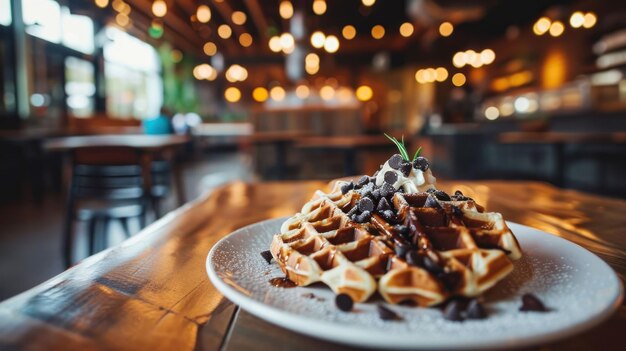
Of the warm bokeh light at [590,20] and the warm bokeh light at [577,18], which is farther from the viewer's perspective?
the warm bokeh light at [590,20]

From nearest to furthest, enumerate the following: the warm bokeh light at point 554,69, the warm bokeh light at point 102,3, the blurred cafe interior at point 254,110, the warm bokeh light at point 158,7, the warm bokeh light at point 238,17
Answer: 1. the blurred cafe interior at point 254,110
2. the warm bokeh light at point 102,3
3. the warm bokeh light at point 158,7
4. the warm bokeh light at point 554,69
5. the warm bokeh light at point 238,17

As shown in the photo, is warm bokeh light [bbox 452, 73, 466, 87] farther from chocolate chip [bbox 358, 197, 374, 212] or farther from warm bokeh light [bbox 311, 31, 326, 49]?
chocolate chip [bbox 358, 197, 374, 212]

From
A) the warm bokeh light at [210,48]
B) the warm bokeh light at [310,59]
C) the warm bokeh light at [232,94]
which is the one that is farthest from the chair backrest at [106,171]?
the warm bokeh light at [232,94]

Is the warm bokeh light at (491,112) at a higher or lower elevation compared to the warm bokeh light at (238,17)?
lower

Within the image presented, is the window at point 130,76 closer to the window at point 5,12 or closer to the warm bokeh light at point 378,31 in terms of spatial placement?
the window at point 5,12

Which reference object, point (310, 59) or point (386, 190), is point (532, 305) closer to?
point (386, 190)

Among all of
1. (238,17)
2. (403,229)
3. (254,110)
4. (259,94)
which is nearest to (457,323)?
(403,229)

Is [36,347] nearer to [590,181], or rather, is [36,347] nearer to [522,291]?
[522,291]
